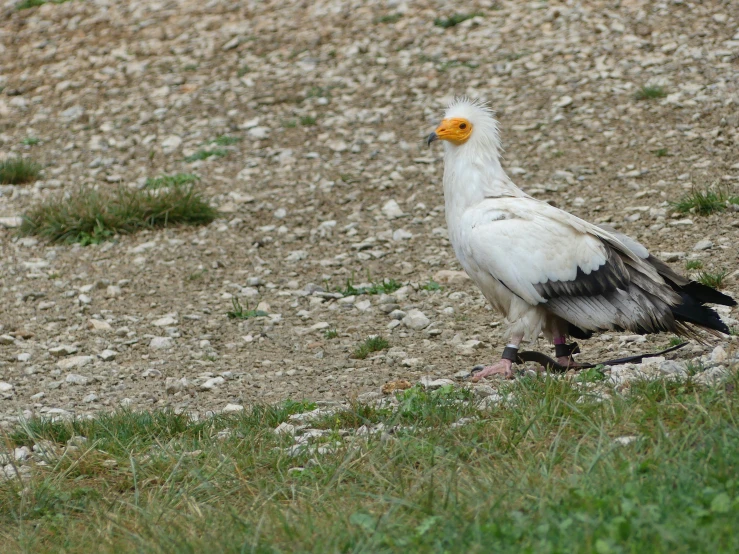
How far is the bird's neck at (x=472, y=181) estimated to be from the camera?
6.03 metres

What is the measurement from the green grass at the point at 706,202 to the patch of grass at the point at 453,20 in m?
4.91

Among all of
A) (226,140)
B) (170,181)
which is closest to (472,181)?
(170,181)

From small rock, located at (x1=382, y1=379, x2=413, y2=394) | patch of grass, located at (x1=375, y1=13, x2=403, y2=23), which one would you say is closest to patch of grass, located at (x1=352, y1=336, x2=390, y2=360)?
small rock, located at (x1=382, y1=379, x2=413, y2=394)

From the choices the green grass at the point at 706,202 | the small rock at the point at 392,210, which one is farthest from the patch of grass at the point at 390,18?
the green grass at the point at 706,202

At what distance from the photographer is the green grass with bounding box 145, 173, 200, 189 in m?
9.74

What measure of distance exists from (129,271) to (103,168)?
2.38m

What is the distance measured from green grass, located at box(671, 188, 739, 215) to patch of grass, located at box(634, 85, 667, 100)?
85.0 inches

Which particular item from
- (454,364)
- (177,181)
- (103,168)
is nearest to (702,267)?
(454,364)

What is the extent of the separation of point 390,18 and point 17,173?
4.87 m

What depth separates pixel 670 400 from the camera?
4.43m

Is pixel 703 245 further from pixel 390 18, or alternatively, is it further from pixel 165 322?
pixel 390 18

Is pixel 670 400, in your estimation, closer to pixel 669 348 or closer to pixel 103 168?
pixel 669 348

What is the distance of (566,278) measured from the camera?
5602mm

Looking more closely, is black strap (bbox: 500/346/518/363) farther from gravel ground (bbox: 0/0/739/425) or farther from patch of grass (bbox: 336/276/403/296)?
patch of grass (bbox: 336/276/403/296)
